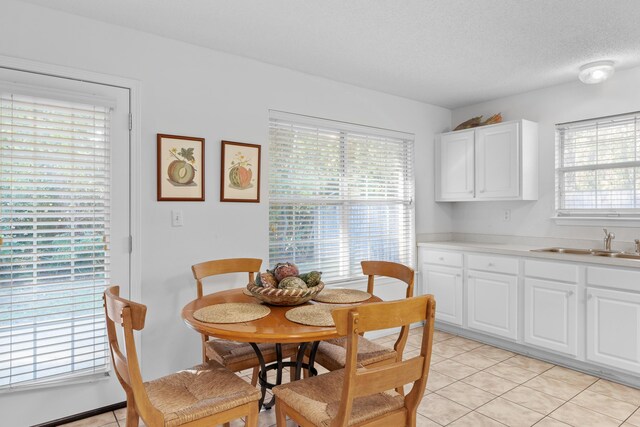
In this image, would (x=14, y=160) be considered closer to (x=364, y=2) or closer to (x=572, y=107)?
(x=364, y=2)

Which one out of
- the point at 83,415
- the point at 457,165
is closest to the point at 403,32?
the point at 457,165

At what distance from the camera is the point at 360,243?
3.90m

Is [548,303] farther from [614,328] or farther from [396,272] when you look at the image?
[396,272]

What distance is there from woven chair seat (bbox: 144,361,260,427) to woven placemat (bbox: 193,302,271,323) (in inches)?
11.9

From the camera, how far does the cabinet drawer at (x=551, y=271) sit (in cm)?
311

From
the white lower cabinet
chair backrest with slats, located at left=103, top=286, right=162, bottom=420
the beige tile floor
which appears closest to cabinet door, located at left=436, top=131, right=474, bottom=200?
the white lower cabinet

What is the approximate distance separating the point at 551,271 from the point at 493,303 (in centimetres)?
62

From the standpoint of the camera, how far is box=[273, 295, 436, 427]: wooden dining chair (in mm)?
Result: 1404

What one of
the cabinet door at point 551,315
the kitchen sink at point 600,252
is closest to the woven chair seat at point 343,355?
the cabinet door at point 551,315

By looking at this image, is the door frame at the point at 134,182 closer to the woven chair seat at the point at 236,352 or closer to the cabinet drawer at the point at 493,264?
the woven chair seat at the point at 236,352

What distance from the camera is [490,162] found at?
3.95 metres

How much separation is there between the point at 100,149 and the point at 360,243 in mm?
2398

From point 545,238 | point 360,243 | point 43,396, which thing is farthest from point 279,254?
point 545,238

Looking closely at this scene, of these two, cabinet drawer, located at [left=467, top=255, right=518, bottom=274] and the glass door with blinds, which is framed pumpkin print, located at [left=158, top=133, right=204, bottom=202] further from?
cabinet drawer, located at [left=467, top=255, right=518, bottom=274]
